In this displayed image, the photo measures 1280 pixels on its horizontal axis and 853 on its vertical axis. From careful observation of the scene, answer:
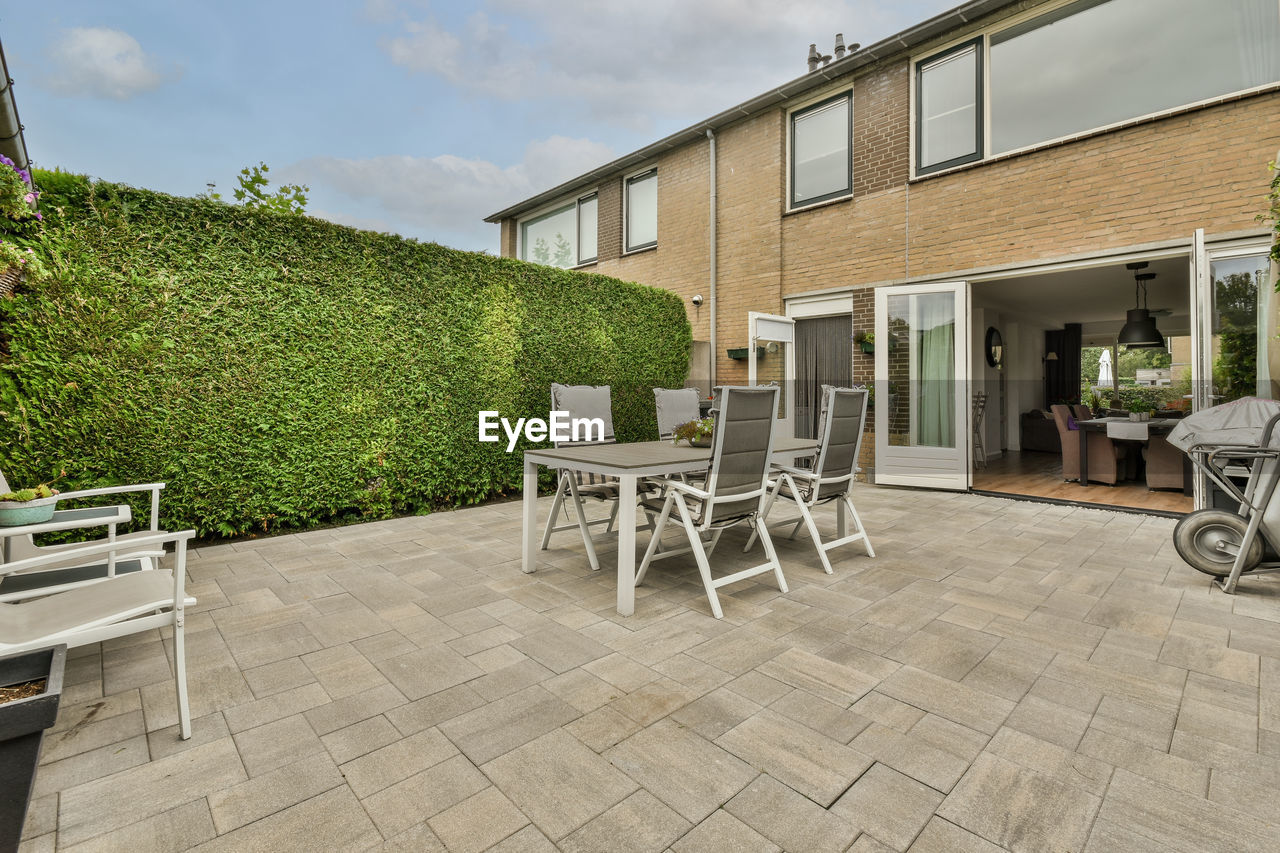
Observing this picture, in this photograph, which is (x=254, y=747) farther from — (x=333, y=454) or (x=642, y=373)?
(x=642, y=373)

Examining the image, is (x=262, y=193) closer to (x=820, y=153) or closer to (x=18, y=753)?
(x=18, y=753)

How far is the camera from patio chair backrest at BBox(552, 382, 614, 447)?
560 cm

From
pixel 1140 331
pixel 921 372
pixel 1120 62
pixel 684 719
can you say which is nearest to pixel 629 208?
pixel 921 372

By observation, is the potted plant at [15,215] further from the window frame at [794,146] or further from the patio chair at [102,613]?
the window frame at [794,146]

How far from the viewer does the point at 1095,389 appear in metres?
12.6

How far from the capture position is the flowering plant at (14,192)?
3.06m

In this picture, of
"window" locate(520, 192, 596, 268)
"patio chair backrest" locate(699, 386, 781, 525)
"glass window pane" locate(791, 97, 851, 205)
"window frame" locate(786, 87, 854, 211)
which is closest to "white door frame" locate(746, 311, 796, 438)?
"window frame" locate(786, 87, 854, 211)

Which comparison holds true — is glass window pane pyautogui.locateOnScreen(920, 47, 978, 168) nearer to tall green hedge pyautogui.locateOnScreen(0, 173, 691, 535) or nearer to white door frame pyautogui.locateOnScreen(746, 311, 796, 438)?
white door frame pyautogui.locateOnScreen(746, 311, 796, 438)

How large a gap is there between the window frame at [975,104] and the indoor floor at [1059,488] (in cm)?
365

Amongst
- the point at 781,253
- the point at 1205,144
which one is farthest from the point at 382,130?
the point at 1205,144

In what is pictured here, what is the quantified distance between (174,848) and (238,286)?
4071 mm

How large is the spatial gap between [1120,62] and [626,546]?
22.4 feet

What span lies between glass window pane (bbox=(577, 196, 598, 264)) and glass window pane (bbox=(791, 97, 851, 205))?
14.0 feet

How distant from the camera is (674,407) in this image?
5.74m
